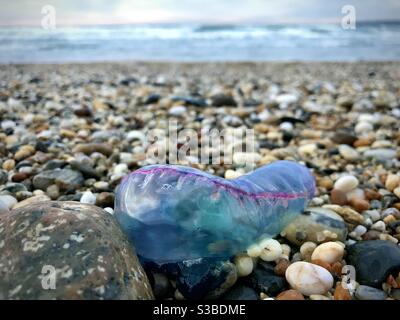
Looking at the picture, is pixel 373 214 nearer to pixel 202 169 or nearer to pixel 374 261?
pixel 374 261

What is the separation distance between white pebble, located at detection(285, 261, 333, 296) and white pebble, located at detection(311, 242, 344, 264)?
0.15m

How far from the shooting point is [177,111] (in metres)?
4.89

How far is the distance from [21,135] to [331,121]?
11.4 feet

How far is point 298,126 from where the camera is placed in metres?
4.52

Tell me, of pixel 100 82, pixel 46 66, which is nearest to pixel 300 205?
pixel 100 82

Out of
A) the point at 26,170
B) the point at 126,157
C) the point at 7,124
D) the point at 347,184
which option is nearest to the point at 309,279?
the point at 347,184

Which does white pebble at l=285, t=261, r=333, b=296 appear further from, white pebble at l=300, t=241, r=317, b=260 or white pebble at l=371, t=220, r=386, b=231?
white pebble at l=371, t=220, r=386, b=231

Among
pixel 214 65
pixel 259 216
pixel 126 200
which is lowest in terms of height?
pixel 259 216

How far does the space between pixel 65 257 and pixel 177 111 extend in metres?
3.59

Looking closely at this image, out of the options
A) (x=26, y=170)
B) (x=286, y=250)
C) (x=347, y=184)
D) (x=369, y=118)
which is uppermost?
(x=369, y=118)

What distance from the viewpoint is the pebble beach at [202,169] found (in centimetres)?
149

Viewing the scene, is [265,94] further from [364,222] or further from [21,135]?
[364,222]

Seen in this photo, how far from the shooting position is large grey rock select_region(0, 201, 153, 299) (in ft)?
4.49

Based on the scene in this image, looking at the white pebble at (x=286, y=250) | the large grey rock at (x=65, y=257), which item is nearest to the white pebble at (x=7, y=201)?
the large grey rock at (x=65, y=257)
